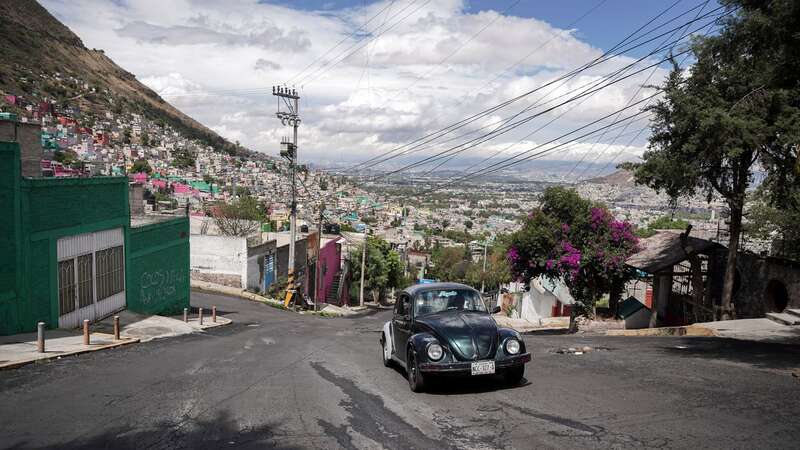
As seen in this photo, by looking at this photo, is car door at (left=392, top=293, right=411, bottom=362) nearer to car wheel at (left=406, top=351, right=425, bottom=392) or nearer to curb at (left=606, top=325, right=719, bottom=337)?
car wheel at (left=406, top=351, right=425, bottom=392)

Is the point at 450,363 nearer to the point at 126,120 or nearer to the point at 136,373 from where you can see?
the point at 136,373

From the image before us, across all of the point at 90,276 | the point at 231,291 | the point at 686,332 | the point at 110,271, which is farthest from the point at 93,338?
the point at 231,291

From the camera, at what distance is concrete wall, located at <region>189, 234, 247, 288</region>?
3972 centimetres

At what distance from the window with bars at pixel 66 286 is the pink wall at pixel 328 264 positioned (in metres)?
33.6

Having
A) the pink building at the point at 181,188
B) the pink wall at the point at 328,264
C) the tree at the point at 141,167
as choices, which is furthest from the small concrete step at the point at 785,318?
the tree at the point at 141,167

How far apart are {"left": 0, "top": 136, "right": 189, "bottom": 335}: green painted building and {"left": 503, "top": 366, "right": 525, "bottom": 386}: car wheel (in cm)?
1146

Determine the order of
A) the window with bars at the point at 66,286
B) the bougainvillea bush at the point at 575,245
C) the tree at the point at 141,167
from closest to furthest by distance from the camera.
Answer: the window with bars at the point at 66,286 → the bougainvillea bush at the point at 575,245 → the tree at the point at 141,167

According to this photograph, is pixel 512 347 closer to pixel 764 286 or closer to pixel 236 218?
pixel 764 286

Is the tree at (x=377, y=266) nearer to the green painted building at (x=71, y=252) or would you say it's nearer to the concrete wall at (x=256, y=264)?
the concrete wall at (x=256, y=264)

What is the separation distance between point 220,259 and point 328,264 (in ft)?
53.9

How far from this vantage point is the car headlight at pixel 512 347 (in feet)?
27.8

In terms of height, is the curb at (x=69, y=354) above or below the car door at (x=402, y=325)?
below

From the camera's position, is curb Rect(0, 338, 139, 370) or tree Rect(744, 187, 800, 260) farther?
tree Rect(744, 187, 800, 260)

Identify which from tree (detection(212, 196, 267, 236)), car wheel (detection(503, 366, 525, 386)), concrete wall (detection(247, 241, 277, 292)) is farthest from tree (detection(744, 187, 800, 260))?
tree (detection(212, 196, 267, 236))
